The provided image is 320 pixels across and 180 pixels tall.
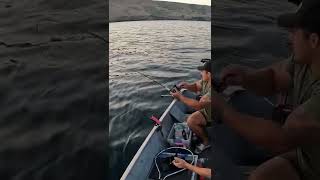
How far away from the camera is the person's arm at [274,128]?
36.9 inches

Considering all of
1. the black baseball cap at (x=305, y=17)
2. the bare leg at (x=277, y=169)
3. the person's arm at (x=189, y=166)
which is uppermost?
the black baseball cap at (x=305, y=17)

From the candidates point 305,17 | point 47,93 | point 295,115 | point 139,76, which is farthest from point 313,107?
point 139,76

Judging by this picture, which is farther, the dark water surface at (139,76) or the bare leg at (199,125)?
the dark water surface at (139,76)

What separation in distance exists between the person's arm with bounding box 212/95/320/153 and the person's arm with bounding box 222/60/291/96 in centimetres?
20

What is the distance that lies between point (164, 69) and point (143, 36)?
9392 millimetres

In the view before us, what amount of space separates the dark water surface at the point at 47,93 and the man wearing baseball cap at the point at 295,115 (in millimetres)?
740

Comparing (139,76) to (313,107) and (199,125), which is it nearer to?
(199,125)

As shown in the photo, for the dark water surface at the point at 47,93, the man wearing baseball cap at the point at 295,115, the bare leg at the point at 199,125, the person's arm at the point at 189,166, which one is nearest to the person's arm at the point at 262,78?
the man wearing baseball cap at the point at 295,115

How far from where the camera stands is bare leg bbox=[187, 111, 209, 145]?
18.4ft

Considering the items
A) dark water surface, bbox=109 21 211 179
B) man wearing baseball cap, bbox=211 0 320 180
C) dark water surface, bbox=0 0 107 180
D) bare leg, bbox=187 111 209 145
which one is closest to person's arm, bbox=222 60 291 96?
man wearing baseball cap, bbox=211 0 320 180

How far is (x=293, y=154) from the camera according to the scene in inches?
45.4

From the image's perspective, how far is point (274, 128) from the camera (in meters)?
0.99

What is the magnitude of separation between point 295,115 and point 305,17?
256mm

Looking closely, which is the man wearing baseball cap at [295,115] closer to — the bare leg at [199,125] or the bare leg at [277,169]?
the bare leg at [277,169]
